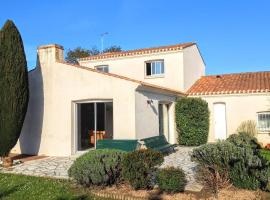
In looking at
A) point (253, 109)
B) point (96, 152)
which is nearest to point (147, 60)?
point (253, 109)

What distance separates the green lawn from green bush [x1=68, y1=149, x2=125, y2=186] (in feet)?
1.42

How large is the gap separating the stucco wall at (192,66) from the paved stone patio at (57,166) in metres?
9.48

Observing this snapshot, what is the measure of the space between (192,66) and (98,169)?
18561 mm

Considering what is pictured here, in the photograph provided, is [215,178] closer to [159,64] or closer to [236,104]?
[236,104]

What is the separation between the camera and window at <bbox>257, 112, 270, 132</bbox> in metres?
22.6

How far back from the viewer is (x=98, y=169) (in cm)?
990

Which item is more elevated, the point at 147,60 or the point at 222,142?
the point at 147,60

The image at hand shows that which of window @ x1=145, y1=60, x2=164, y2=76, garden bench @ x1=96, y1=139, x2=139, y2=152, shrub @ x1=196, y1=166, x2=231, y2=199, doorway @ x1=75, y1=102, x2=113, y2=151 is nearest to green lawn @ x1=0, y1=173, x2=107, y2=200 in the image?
shrub @ x1=196, y1=166, x2=231, y2=199

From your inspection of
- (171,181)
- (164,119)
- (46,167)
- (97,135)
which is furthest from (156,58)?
(171,181)

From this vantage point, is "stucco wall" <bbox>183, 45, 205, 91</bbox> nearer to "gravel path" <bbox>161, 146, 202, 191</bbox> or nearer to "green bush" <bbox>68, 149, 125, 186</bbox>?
"gravel path" <bbox>161, 146, 202, 191</bbox>

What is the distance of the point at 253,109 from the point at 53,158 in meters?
13.6

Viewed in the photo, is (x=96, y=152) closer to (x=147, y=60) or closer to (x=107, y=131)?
(x=107, y=131)

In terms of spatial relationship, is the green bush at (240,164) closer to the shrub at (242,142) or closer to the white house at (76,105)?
the shrub at (242,142)

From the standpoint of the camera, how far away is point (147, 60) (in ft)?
84.8
